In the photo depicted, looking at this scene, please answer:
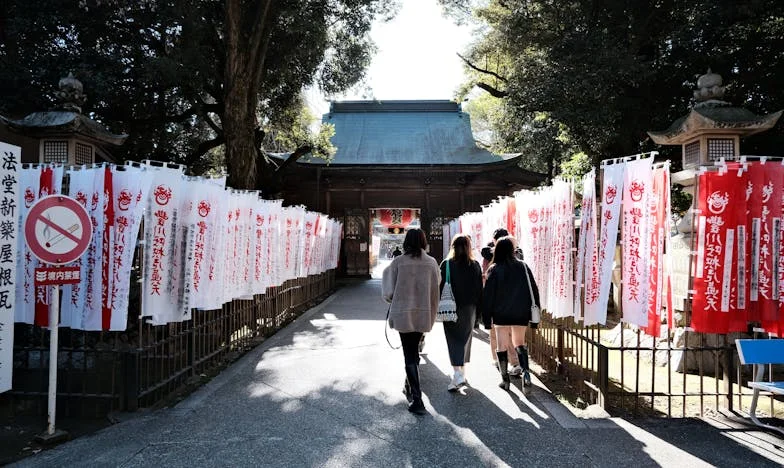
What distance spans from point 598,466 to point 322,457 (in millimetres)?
2080

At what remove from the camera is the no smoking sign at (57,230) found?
156 inches

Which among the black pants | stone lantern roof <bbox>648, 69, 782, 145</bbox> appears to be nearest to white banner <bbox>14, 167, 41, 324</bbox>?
the black pants

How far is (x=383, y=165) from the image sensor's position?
64.4ft

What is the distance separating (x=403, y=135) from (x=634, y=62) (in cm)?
1337

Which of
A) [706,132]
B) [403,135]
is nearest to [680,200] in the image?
[706,132]

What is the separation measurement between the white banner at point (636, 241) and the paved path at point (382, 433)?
→ 1.08 metres

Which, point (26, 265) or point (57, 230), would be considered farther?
point (26, 265)

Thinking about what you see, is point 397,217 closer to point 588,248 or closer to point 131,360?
point 588,248

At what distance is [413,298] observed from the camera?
487cm

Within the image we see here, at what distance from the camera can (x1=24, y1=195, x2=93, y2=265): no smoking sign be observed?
13.0ft

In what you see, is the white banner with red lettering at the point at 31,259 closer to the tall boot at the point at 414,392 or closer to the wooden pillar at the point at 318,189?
the tall boot at the point at 414,392

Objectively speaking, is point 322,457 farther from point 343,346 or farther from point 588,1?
point 588,1

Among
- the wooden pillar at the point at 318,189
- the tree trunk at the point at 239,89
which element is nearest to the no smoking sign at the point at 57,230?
the tree trunk at the point at 239,89

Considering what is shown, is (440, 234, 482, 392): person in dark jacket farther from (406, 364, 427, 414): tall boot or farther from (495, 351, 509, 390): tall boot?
(406, 364, 427, 414): tall boot
